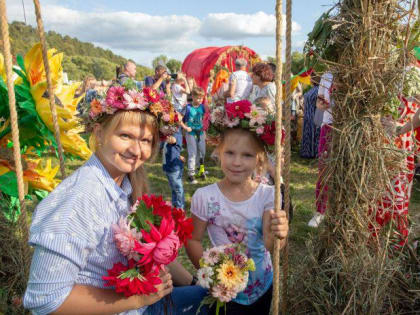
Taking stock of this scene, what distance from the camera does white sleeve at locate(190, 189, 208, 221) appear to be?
2051 millimetres

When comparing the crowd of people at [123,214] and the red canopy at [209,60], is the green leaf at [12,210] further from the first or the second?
the red canopy at [209,60]

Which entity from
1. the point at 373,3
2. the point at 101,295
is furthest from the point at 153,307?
the point at 373,3

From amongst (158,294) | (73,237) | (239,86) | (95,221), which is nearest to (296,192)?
(239,86)

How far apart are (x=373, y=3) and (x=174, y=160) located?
3.39 metres

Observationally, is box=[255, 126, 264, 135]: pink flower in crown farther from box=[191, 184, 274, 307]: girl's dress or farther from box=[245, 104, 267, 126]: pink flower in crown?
box=[191, 184, 274, 307]: girl's dress

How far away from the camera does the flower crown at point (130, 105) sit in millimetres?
1673

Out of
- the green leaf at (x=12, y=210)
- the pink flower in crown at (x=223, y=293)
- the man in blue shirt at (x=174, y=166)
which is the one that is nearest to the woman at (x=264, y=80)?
the man in blue shirt at (x=174, y=166)

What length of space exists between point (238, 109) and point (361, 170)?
30.5 inches

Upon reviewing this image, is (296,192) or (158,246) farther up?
(158,246)

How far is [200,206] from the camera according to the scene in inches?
81.0

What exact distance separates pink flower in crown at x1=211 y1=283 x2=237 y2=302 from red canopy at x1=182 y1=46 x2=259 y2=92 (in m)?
11.4

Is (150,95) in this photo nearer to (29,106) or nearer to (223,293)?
(223,293)

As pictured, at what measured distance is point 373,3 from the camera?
185cm

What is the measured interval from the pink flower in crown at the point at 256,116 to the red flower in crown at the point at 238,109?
2 centimetres
